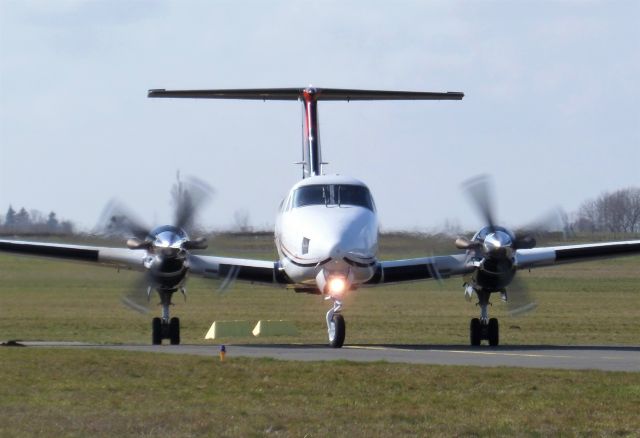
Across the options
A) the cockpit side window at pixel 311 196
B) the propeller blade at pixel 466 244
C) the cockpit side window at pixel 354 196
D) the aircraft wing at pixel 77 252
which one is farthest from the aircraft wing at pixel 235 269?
the propeller blade at pixel 466 244

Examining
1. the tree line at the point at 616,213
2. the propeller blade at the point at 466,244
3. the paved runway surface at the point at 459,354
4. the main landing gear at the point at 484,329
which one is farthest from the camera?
the tree line at the point at 616,213

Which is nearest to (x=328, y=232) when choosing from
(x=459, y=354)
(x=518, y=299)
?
(x=459, y=354)

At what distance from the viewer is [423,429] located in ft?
49.8

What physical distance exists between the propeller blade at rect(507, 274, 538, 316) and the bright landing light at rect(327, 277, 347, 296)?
4.05m

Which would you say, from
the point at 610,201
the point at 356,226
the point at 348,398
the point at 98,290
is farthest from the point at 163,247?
the point at 610,201

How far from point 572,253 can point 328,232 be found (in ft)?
21.5

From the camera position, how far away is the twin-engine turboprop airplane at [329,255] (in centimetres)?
2645

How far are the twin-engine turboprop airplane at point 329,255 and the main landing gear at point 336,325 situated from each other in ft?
0.07

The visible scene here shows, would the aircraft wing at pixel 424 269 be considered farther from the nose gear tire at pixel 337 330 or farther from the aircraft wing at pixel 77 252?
the aircraft wing at pixel 77 252

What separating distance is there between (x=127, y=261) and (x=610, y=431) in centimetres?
1659

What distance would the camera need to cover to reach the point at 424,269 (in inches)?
1172

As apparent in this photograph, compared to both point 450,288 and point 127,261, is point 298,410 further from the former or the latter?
point 450,288

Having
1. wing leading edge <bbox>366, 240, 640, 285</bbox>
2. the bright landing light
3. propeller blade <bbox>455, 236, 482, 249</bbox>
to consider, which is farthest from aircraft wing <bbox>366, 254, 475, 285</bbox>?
the bright landing light

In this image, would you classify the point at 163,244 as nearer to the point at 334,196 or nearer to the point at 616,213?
the point at 334,196
